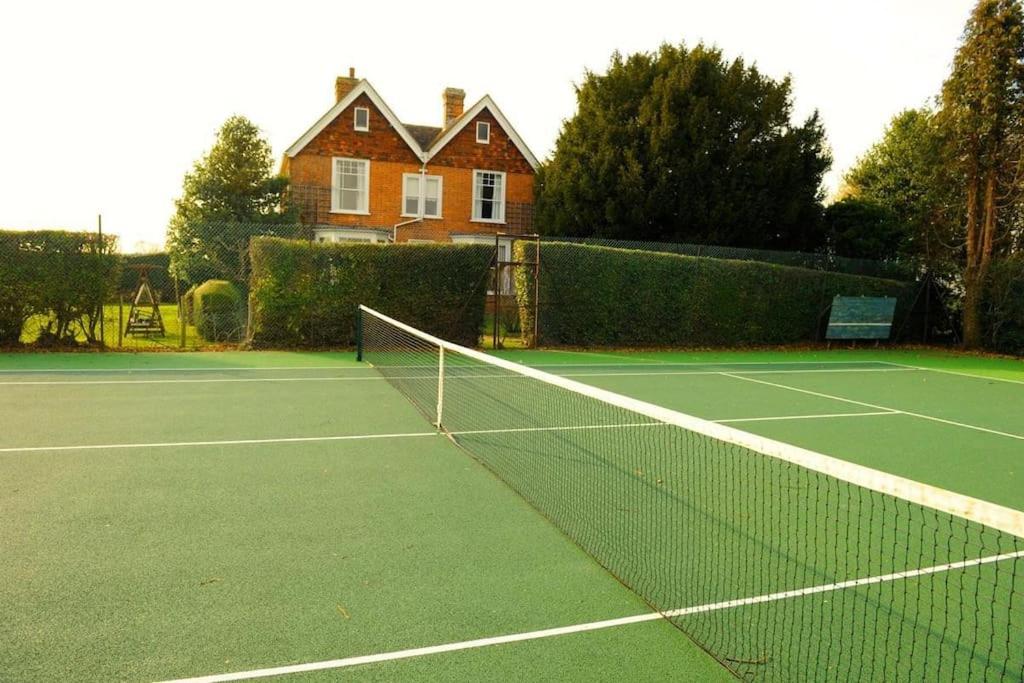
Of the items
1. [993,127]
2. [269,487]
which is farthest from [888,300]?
[269,487]

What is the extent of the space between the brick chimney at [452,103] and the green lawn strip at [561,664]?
3088 cm

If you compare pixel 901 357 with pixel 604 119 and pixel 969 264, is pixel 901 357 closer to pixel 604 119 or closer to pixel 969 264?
pixel 969 264

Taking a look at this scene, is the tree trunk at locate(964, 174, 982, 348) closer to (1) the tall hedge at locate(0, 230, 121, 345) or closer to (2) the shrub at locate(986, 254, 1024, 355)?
(2) the shrub at locate(986, 254, 1024, 355)

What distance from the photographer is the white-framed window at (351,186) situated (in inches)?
1111

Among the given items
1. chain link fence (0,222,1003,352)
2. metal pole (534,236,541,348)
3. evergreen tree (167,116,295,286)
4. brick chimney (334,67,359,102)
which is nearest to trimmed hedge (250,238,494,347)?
chain link fence (0,222,1003,352)

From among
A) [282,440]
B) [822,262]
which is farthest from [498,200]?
[282,440]

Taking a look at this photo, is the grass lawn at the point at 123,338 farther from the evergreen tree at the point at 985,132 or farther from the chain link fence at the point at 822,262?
the evergreen tree at the point at 985,132

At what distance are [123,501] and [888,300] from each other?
23.6 metres

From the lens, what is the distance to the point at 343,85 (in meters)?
29.5

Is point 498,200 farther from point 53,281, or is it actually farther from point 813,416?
point 813,416

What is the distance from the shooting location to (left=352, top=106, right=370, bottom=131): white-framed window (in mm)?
28188

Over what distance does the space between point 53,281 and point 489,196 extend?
18727 millimetres

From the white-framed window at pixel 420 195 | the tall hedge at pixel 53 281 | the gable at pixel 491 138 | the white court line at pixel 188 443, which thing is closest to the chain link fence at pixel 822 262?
the white-framed window at pixel 420 195

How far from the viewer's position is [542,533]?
5.26 meters
